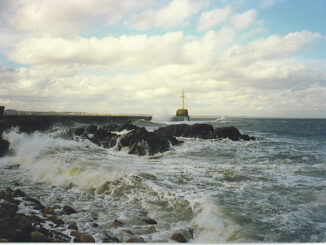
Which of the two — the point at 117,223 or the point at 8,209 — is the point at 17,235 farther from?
the point at 117,223

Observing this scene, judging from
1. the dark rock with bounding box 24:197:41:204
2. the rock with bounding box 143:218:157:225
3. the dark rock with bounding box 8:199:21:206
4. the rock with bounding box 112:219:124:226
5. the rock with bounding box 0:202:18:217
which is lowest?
the rock with bounding box 143:218:157:225

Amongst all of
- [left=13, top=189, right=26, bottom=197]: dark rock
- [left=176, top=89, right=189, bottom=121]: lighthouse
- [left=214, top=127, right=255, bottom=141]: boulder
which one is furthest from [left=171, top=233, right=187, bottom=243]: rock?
[left=176, top=89, right=189, bottom=121]: lighthouse

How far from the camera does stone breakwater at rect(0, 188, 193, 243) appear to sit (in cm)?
316

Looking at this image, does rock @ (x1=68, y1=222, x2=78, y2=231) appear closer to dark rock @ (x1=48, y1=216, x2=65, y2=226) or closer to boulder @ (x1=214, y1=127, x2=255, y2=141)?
dark rock @ (x1=48, y1=216, x2=65, y2=226)

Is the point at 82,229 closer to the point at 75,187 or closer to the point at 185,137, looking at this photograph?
the point at 75,187

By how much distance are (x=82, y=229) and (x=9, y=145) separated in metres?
9.71

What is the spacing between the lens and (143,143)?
476 inches

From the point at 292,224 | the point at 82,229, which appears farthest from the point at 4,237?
the point at 292,224

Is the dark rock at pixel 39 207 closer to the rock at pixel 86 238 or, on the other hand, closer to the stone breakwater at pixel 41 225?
the stone breakwater at pixel 41 225

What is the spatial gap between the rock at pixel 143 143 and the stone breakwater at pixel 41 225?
7.06m

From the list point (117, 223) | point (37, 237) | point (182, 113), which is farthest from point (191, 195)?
point (182, 113)

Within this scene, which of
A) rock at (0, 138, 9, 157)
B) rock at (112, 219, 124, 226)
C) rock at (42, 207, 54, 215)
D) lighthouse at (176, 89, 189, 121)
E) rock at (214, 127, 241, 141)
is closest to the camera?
rock at (112, 219, 124, 226)

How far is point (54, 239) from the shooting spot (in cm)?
334

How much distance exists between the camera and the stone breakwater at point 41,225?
3158 mm
